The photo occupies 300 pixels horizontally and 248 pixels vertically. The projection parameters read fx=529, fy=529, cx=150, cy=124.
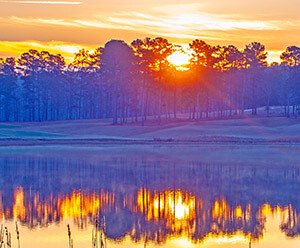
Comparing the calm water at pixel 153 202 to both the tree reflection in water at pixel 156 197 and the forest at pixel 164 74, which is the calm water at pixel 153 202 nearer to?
the tree reflection in water at pixel 156 197

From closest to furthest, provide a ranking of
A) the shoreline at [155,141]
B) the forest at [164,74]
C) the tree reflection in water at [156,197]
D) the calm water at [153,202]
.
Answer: the calm water at [153,202]
the tree reflection in water at [156,197]
the shoreline at [155,141]
the forest at [164,74]

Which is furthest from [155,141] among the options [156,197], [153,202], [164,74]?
[153,202]

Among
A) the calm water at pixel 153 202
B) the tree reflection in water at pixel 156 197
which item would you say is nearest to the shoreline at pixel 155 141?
the calm water at pixel 153 202

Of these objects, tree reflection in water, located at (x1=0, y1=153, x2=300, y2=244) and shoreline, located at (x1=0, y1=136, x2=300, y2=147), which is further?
shoreline, located at (x1=0, y1=136, x2=300, y2=147)

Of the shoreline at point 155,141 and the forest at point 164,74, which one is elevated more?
the forest at point 164,74

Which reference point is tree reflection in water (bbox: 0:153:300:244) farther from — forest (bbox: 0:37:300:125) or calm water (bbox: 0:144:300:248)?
forest (bbox: 0:37:300:125)

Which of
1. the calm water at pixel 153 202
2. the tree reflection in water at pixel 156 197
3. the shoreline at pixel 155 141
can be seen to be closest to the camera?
the calm water at pixel 153 202

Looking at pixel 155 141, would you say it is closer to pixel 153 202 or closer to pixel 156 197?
pixel 156 197

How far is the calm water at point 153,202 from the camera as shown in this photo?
15312mm

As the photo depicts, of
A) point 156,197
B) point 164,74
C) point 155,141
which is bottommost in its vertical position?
point 155,141

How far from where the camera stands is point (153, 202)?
68.5 ft

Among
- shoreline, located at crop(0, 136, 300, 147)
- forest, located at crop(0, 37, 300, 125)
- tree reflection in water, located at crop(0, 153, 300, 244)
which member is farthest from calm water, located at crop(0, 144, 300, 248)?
forest, located at crop(0, 37, 300, 125)

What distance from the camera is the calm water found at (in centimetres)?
1531

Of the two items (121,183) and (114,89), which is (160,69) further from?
(121,183)
